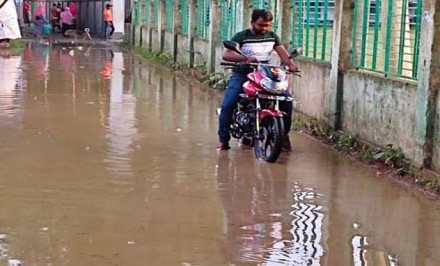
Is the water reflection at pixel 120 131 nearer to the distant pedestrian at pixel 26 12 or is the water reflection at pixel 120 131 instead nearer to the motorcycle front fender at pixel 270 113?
the motorcycle front fender at pixel 270 113

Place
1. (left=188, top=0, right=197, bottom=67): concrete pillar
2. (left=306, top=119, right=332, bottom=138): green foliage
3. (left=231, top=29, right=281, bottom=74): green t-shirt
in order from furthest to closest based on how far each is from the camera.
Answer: (left=188, top=0, right=197, bottom=67): concrete pillar < (left=306, top=119, right=332, bottom=138): green foliage < (left=231, top=29, right=281, bottom=74): green t-shirt

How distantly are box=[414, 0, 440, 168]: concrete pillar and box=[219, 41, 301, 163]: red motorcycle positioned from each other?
4.77 ft

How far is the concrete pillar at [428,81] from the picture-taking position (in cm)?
747

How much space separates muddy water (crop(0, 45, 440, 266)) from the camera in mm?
5461

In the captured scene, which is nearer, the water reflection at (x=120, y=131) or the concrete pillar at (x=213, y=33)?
the water reflection at (x=120, y=131)

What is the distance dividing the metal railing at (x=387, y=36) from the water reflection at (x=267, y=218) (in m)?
1.68

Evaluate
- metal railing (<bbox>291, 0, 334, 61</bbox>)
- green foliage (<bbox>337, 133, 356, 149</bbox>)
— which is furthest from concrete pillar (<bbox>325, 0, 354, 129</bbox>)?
metal railing (<bbox>291, 0, 334, 61</bbox>)

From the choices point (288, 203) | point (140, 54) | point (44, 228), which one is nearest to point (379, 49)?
point (288, 203)

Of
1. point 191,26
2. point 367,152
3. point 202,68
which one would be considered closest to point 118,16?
point 191,26

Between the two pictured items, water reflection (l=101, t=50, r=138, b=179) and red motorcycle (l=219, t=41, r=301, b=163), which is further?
red motorcycle (l=219, t=41, r=301, b=163)

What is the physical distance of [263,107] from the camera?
8.85 metres

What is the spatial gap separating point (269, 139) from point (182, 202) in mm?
2043

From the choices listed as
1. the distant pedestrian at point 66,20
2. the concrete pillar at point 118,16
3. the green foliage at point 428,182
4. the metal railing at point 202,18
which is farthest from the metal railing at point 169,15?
the distant pedestrian at point 66,20

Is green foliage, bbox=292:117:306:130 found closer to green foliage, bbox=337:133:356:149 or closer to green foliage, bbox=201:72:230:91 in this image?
green foliage, bbox=337:133:356:149
